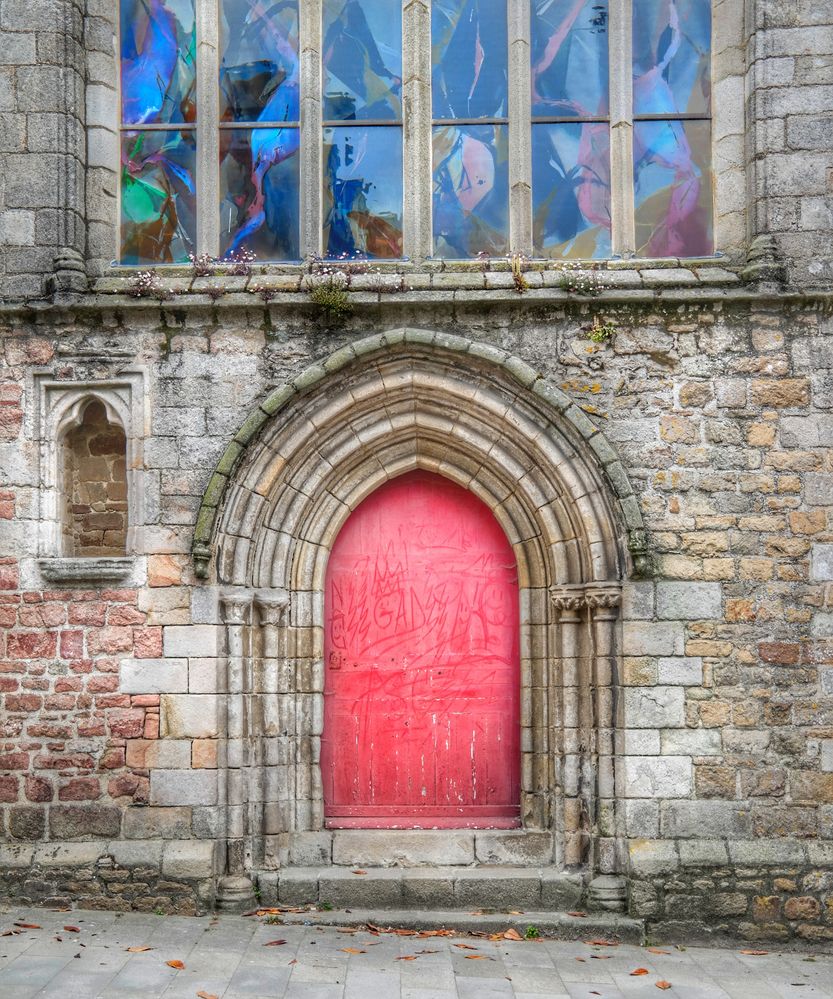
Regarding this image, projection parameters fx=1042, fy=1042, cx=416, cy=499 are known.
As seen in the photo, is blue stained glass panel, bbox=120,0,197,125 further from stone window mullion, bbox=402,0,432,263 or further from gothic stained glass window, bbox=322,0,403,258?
stone window mullion, bbox=402,0,432,263

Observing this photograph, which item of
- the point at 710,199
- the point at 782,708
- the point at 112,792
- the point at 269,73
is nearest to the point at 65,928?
the point at 112,792

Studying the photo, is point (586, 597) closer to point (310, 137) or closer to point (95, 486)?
point (95, 486)

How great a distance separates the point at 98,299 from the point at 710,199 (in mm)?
4006

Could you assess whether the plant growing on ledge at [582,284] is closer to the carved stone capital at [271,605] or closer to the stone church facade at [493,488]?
the stone church facade at [493,488]

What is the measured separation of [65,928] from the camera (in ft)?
19.2

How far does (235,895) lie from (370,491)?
2.62 m

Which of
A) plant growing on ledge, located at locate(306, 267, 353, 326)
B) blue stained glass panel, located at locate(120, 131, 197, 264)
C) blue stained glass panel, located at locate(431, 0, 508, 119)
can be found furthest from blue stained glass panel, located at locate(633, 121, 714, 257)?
blue stained glass panel, located at locate(120, 131, 197, 264)

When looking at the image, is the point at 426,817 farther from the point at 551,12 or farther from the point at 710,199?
the point at 551,12

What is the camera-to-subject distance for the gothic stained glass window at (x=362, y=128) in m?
6.90

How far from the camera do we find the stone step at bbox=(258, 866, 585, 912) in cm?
627

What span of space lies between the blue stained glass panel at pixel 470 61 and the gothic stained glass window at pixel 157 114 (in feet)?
5.39

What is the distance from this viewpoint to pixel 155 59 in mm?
7000

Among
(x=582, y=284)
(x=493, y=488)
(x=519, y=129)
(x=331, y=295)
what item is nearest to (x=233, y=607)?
(x=493, y=488)

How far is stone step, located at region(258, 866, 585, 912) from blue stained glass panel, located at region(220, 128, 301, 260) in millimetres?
3992
